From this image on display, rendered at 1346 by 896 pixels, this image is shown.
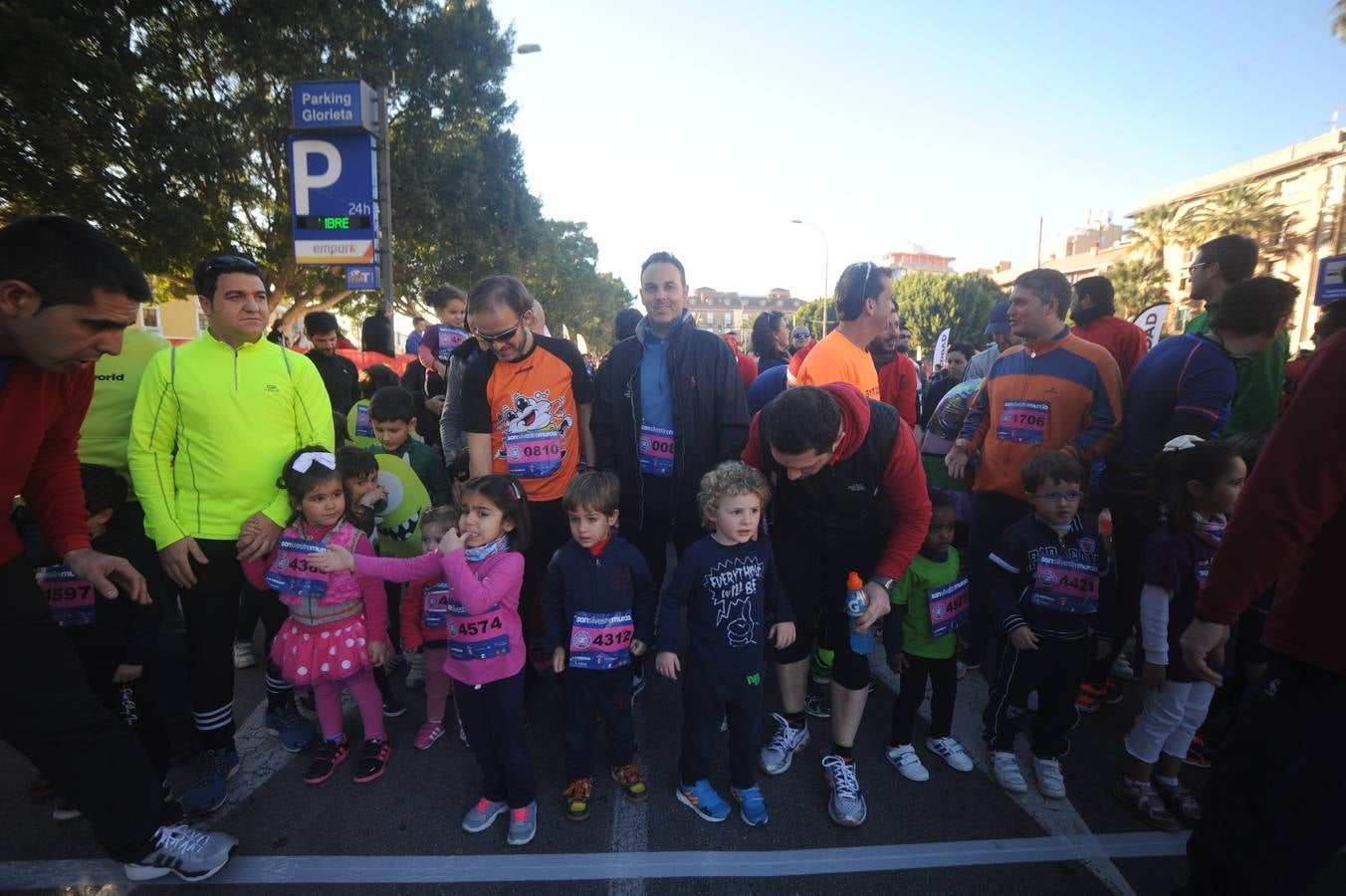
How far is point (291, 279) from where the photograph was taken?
16.1 metres

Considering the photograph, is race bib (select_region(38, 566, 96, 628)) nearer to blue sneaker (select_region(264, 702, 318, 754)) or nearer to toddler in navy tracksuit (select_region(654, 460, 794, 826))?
blue sneaker (select_region(264, 702, 318, 754))

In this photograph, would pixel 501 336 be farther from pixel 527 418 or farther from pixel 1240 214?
pixel 1240 214

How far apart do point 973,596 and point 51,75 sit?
589 inches

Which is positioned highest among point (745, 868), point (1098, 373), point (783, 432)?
point (1098, 373)

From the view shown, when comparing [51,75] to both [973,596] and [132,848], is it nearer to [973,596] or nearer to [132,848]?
[132,848]

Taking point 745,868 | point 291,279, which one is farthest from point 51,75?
point 745,868

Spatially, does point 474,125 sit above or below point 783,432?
above

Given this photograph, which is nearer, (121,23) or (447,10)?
(121,23)

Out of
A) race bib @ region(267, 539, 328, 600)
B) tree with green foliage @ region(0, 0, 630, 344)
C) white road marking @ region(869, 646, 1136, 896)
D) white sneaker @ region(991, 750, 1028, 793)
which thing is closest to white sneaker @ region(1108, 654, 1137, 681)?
white road marking @ region(869, 646, 1136, 896)

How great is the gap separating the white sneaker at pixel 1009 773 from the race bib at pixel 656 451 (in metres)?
2.08

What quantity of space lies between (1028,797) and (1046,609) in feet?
2.78

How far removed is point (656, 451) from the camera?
3.25 m

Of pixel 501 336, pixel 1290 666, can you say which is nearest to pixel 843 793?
pixel 1290 666

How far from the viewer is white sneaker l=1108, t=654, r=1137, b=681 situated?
12.5ft
